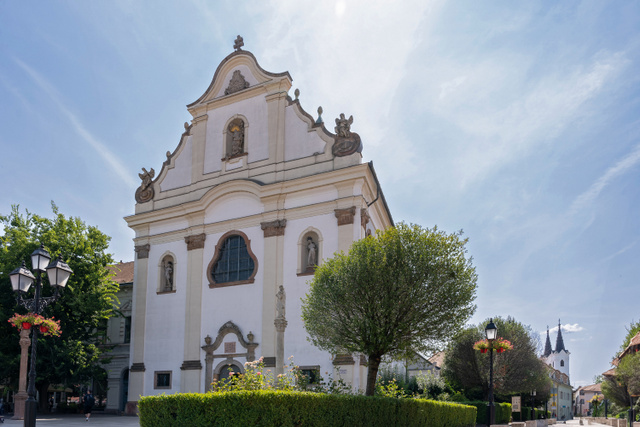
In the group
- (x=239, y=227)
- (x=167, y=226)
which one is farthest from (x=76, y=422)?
(x=239, y=227)

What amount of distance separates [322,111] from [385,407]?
16570 millimetres

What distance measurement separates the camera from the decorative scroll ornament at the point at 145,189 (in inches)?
1289

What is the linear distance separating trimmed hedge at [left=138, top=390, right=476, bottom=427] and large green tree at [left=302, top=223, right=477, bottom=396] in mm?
2756

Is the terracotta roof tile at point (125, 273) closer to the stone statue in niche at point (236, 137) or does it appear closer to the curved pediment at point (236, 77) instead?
the stone statue in niche at point (236, 137)

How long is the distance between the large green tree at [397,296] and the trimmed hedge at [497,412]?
47.3 feet

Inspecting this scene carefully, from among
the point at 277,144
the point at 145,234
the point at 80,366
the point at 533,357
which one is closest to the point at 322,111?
the point at 277,144

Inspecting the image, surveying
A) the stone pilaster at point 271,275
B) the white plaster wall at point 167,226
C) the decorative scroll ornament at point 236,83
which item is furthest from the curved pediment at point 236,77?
the stone pilaster at point 271,275

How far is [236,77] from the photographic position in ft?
102

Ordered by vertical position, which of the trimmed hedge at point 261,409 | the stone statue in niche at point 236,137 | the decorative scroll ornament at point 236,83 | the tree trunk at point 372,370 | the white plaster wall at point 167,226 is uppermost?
the decorative scroll ornament at point 236,83

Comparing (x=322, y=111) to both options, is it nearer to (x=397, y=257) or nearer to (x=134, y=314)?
(x=397, y=257)

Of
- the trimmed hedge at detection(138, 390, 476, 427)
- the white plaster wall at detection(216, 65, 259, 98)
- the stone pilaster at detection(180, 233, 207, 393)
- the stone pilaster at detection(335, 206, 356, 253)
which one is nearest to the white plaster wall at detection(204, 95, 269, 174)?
the white plaster wall at detection(216, 65, 259, 98)

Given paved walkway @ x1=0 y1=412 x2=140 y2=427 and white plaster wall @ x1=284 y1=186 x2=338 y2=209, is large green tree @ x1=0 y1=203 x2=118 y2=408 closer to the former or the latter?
paved walkway @ x1=0 y1=412 x2=140 y2=427

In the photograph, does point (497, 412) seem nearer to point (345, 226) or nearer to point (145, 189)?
point (345, 226)

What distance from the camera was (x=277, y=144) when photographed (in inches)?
1134
